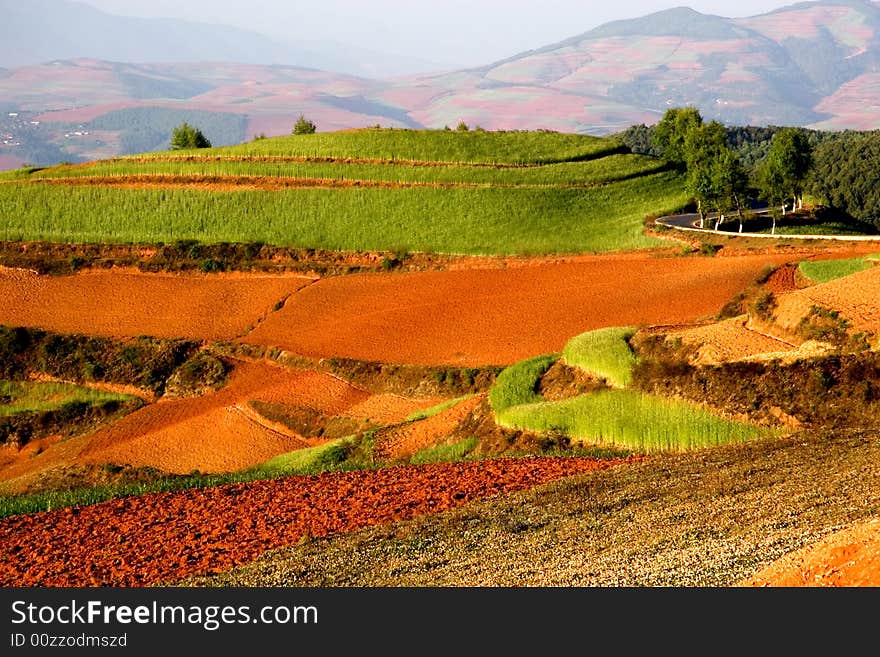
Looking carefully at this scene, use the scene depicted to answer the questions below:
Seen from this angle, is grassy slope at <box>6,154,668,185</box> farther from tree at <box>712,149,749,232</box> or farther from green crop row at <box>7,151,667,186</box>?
tree at <box>712,149,749,232</box>

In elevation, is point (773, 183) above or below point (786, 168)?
below

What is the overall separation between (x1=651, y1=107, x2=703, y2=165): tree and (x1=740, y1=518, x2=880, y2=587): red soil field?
60783 mm

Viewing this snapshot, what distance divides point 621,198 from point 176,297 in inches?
1113

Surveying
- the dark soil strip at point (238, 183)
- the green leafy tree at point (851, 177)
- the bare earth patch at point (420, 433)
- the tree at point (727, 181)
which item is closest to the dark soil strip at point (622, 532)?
the bare earth patch at point (420, 433)

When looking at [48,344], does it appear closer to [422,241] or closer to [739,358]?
[422,241]

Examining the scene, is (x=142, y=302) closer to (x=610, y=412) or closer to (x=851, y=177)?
(x=610, y=412)

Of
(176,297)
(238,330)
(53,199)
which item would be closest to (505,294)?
(238,330)

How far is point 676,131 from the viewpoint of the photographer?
7594 cm

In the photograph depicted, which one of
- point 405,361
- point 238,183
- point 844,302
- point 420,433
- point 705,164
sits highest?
point 705,164

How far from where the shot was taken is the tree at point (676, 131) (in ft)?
244

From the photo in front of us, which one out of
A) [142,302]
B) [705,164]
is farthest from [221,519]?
[705,164]

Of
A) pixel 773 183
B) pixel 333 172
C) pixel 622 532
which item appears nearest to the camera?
pixel 622 532

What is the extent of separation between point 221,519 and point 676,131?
6219cm

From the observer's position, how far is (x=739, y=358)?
25.6 metres
